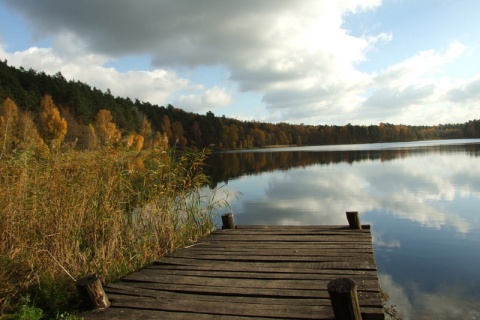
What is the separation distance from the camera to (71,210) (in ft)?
14.6

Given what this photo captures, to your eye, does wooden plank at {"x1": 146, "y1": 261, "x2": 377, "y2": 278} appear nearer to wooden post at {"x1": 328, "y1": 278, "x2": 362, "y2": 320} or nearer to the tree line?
wooden post at {"x1": 328, "y1": 278, "x2": 362, "y2": 320}

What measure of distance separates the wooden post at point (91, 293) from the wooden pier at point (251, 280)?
0.29 ft

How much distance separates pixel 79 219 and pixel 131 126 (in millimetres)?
52829

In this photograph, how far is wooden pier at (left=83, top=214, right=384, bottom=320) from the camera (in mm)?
3104

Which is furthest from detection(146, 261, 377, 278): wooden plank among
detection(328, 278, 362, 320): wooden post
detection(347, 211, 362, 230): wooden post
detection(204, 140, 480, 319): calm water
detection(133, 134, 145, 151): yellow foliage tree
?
detection(133, 134, 145, 151): yellow foliage tree

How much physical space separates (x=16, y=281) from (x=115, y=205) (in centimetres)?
161

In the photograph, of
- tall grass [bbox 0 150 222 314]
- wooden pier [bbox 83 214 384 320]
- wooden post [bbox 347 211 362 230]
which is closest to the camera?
wooden pier [bbox 83 214 384 320]

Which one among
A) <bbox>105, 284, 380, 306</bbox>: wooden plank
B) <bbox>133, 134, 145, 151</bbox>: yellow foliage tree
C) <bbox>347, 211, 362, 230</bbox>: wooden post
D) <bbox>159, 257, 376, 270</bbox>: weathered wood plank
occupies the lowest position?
<bbox>159, 257, 376, 270</bbox>: weathered wood plank

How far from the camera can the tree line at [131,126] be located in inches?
286

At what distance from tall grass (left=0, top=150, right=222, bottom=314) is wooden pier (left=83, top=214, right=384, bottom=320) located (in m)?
0.50

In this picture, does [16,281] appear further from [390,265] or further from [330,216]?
[330,216]

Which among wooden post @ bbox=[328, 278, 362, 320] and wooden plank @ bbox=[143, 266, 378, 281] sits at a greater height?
wooden post @ bbox=[328, 278, 362, 320]

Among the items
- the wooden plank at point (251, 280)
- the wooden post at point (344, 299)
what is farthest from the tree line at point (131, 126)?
the wooden post at point (344, 299)

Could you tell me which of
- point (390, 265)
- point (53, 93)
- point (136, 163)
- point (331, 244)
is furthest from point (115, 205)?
point (53, 93)
